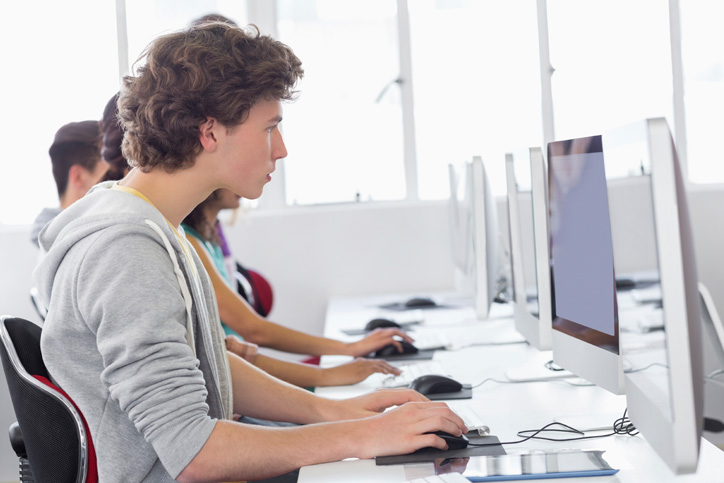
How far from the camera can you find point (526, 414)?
151 cm

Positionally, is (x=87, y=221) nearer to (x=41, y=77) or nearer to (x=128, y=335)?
(x=128, y=335)

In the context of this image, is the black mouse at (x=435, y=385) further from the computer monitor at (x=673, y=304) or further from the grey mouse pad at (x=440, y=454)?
the computer monitor at (x=673, y=304)

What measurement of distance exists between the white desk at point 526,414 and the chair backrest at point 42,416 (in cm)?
43

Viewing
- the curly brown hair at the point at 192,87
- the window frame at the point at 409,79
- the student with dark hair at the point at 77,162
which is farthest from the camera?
the window frame at the point at 409,79

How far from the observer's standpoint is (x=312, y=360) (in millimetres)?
3039

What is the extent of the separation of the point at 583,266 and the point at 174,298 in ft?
2.26

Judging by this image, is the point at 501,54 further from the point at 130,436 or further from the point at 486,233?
the point at 130,436

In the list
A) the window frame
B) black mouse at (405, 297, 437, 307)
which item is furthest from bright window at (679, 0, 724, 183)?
black mouse at (405, 297, 437, 307)

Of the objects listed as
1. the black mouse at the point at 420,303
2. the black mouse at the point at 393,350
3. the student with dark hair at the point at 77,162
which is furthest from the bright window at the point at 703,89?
the student with dark hair at the point at 77,162

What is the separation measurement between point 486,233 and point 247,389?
812mm

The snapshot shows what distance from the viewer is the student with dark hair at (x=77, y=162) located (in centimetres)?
261

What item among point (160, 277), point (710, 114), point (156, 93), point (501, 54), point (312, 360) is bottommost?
point (312, 360)

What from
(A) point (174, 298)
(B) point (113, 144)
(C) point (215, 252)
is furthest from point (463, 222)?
(A) point (174, 298)

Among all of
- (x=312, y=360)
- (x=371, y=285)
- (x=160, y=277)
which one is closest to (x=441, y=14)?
(x=371, y=285)
